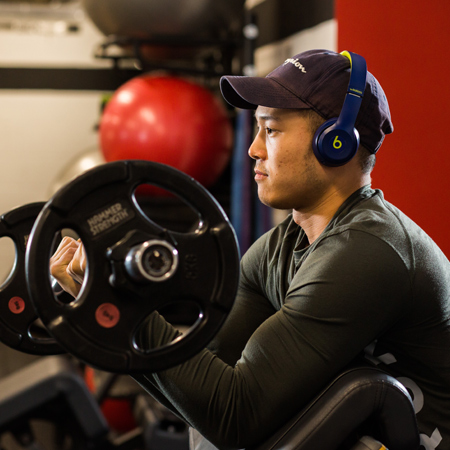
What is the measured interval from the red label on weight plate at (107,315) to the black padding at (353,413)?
0.33 meters

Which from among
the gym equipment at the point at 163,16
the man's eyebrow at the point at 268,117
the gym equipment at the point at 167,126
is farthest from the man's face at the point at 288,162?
the gym equipment at the point at 163,16

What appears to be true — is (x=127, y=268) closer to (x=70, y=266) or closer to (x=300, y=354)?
(x=70, y=266)

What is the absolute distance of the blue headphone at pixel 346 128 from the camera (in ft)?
3.30

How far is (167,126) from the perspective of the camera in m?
2.85

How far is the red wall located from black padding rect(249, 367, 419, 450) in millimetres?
608

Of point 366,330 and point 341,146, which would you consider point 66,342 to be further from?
point 341,146

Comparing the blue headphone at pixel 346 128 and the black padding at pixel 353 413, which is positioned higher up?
the blue headphone at pixel 346 128

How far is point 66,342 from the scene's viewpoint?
0.73 metres

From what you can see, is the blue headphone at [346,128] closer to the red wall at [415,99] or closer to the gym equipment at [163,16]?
the red wall at [415,99]

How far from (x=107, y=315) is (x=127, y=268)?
0.08 metres

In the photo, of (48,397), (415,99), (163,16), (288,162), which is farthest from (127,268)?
(163,16)

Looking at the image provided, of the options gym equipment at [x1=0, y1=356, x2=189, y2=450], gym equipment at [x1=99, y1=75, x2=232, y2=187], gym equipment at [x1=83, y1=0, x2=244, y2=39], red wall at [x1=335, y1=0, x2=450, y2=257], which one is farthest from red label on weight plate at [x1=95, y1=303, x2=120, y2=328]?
gym equipment at [x1=83, y1=0, x2=244, y2=39]

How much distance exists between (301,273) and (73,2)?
13.1ft

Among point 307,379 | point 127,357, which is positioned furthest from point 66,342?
point 307,379
